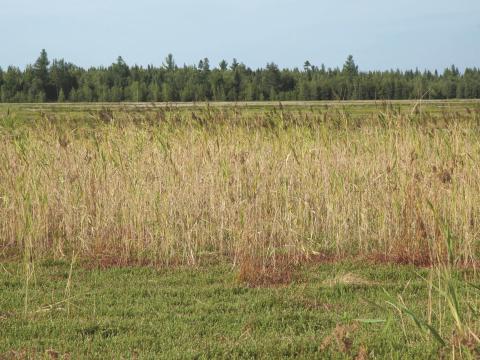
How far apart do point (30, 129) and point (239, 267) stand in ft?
14.7

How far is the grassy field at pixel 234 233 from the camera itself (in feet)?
15.4

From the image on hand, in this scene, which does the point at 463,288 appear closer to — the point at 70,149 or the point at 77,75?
the point at 70,149

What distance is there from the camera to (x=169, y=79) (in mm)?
85188

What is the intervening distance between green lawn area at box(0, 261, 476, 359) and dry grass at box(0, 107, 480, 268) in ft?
1.39

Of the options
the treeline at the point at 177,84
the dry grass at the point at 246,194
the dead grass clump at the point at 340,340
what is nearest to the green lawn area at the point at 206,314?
the dead grass clump at the point at 340,340

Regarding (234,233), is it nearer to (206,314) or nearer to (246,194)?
(246,194)

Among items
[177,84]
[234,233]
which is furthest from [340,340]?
[177,84]

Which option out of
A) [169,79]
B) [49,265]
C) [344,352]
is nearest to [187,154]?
[49,265]

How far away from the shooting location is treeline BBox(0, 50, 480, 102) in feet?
253

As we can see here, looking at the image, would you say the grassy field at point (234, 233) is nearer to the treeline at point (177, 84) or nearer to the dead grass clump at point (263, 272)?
the dead grass clump at point (263, 272)

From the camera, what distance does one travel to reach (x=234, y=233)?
22.9 ft

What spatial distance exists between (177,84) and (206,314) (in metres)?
76.3

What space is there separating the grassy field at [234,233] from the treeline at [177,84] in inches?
2475

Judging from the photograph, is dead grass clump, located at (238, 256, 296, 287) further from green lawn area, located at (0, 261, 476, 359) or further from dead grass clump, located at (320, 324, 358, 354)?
dead grass clump, located at (320, 324, 358, 354)
